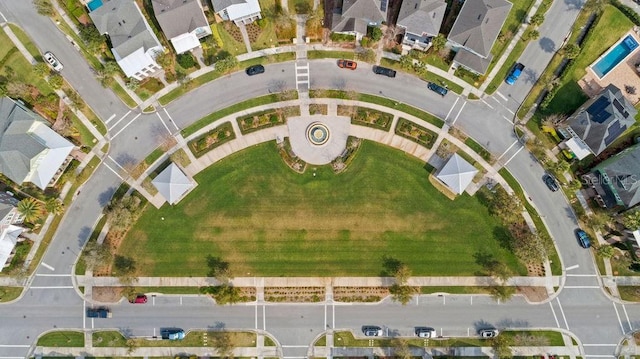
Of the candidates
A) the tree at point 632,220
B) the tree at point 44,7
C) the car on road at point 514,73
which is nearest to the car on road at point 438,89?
the car on road at point 514,73

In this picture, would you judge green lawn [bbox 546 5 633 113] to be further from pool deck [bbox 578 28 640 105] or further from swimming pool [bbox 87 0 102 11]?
swimming pool [bbox 87 0 102 11]

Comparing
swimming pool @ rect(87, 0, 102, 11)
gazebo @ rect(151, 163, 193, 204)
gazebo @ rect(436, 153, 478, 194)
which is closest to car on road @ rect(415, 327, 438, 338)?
gazebo @ rect(436, 153, 478, 194)

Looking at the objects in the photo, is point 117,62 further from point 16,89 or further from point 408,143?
point 408,143

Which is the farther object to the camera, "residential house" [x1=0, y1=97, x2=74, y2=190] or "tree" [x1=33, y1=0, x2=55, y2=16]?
"tree" [x1=33, y1=0, x2=55, y2=16]

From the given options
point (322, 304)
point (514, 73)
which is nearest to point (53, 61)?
point (322, 304)

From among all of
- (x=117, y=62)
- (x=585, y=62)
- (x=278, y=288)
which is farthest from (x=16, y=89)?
(x=585, y=62)

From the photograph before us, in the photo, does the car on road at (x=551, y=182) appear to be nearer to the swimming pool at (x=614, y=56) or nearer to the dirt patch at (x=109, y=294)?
the swimming pool at (x=614, y=56)
